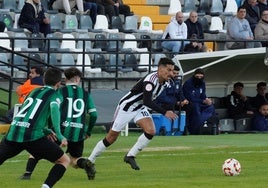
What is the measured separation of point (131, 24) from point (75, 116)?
49.4 feet

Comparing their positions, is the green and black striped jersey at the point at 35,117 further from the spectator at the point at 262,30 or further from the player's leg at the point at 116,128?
the spectator at the point at 262,30

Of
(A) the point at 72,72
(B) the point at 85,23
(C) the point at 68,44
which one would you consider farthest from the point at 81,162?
(B) the point at 85,23

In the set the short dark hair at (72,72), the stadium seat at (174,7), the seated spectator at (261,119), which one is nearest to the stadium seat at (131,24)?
the stadium seat at (174,7)

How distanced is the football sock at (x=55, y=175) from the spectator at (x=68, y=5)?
15.9m

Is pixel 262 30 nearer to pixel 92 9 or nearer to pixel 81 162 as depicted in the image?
pixel 92 9

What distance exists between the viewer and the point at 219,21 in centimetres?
3081

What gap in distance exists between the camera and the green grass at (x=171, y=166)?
14273mm

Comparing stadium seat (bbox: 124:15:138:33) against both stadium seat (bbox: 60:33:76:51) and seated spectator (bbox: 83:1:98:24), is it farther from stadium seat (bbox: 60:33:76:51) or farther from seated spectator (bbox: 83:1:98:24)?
stadium seat (bbox: 60:33:76:51)

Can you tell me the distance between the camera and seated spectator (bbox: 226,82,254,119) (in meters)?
27.0

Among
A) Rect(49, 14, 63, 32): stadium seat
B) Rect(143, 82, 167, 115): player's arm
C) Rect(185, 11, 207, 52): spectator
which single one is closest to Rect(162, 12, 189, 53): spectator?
Rect(185, 11, 207, 52): spectator

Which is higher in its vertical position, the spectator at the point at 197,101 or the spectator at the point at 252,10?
the spectator at the point at 252,10

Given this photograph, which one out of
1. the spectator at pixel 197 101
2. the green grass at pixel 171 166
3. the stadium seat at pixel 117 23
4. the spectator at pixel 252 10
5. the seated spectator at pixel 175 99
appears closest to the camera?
the green grass at pixel 171 166

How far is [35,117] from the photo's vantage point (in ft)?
41.5

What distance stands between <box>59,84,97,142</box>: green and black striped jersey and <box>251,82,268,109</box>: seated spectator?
13.3 meters
